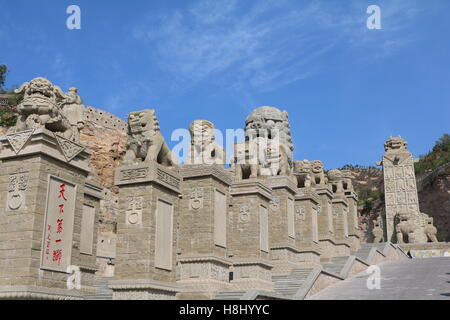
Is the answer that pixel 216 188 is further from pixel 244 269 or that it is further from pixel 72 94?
pixel 72 94

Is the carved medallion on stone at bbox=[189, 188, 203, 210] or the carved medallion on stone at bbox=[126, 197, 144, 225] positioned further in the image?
the carved medallion on stone at bbox=[189, 188, 203, 210]

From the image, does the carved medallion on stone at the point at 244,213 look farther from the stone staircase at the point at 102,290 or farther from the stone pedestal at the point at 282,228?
the stone staircase at the point at 102,290

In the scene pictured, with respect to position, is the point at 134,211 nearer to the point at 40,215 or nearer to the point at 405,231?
the point at 40,215

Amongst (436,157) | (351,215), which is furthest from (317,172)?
(436,157)

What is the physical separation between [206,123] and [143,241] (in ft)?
16.6

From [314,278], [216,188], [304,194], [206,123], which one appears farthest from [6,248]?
[304,194]

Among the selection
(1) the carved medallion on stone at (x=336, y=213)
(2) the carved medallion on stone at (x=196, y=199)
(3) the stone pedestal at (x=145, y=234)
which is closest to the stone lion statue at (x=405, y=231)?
(1) the carved medallion on stone at (x=336, y=213)

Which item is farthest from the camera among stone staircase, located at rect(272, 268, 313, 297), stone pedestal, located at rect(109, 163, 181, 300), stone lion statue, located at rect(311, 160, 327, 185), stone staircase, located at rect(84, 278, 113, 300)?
stone lion statue, located at rect(311, 160, 327, 185)

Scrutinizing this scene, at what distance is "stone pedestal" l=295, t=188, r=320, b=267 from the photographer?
19031 mm

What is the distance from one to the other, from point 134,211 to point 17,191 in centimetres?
269

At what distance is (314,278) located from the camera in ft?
51.3

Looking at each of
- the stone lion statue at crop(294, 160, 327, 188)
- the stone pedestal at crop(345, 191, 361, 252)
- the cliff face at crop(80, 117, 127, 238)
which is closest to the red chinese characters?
the stone lion statue at crop(294, 160, 327, 188)

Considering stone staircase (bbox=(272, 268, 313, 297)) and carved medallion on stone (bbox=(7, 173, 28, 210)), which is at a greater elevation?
carved medallion on stone (bbox=(7, 173, 28, 210))

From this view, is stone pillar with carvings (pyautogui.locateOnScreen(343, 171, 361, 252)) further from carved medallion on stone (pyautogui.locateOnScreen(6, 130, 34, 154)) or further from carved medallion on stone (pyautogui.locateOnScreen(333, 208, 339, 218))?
carved medallion on stone (pyautogui.locateOnScreen(6, 130, 34, 154))
